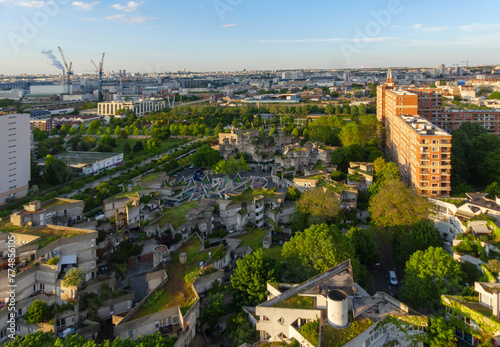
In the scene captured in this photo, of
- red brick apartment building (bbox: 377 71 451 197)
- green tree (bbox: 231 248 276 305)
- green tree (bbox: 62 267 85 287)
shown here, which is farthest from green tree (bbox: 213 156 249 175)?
green tree (bbox: 62 267 85 287)

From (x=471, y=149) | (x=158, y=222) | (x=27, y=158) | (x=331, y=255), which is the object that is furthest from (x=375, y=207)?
(x=27, y=158)

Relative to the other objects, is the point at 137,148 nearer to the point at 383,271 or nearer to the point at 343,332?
the point at 383,271

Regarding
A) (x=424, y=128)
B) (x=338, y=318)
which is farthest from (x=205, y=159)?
(x=338, y=318)

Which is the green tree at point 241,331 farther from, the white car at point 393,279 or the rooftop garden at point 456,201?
the rooftop garden at point 456,201

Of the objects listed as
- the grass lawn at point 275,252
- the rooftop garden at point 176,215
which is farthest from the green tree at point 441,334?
the rooftop garden at point 176,215

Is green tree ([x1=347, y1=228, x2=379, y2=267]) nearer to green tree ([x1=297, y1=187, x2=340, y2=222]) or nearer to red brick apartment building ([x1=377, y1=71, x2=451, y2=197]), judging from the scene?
green tree ([x1=297, y1=187, x2=340, y2=222])

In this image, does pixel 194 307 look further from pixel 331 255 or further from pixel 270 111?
pixel 270 111
